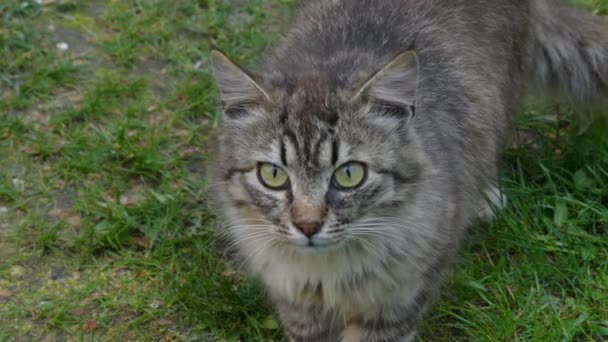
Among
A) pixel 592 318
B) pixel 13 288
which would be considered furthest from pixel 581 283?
pixel 13 288

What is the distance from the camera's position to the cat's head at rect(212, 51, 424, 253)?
123 inches

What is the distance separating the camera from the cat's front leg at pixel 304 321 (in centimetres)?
364

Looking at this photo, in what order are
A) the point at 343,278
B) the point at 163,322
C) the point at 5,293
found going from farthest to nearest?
the point at 5,293
the point at 163,322
the point at 343,278

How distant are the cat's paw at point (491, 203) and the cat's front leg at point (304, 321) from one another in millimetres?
1184

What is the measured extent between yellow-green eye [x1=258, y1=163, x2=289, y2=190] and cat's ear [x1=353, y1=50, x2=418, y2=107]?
1.34ft

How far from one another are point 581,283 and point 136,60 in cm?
333

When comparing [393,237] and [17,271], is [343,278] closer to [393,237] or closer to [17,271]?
[393,237]

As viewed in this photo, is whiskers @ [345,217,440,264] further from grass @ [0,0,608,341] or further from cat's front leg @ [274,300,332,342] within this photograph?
grass @ [0,0,608,341]

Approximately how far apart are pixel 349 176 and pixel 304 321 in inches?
33.2

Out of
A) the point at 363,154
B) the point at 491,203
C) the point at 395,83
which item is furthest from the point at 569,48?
the point at 363,154

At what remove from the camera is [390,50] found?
3791 millimetres

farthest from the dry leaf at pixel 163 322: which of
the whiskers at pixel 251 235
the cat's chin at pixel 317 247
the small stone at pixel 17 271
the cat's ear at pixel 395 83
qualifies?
the cat's ear at pixel 395 83

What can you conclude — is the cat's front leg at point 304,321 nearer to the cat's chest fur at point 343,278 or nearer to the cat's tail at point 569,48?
the cat's chest fur at point 343,278

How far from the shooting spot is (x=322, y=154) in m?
3.12
